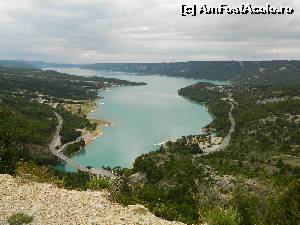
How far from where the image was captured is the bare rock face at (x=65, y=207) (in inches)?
1086

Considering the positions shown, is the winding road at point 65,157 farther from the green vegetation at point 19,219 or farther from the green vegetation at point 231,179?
the green vegetation at point 19,219

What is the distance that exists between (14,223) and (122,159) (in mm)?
117670

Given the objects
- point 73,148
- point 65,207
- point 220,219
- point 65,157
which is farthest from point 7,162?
point 73,148

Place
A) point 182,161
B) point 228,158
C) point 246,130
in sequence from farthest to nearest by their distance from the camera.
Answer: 1. point 246,130
2. point 228,158
3. point 182,161

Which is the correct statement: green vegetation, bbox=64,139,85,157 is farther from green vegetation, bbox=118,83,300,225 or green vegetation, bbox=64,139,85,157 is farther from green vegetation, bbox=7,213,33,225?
green vegetation, bbox=7,213,33,225

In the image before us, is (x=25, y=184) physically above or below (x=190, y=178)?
above

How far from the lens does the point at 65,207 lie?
2955cm

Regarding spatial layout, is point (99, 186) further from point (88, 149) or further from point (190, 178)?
point (88, 149)

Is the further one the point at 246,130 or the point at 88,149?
the point at 246,130

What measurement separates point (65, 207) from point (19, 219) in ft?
10.5

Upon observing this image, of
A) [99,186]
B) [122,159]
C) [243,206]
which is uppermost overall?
[99,186]

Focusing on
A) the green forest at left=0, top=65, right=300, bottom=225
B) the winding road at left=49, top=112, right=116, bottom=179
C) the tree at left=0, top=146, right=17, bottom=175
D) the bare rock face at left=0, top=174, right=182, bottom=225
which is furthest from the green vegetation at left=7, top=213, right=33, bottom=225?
the winding road at left=49, top=112, right=116, bottom=179

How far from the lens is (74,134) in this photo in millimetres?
175750

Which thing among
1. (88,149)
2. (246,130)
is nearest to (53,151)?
(88,149)
